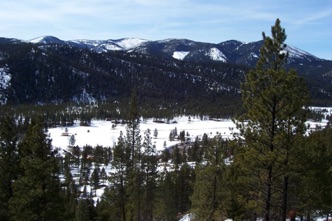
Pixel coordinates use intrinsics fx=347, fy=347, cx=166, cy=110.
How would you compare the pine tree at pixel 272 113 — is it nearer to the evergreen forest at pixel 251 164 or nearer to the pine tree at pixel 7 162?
the evergreen forest at pixel 251 164

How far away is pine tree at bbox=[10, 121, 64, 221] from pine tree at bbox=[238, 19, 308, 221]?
Result: 1181 cm

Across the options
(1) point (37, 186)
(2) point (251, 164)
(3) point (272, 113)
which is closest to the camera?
(3) point (272, 113)

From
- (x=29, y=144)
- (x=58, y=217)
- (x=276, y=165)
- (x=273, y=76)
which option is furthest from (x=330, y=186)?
(x=29, y=144)

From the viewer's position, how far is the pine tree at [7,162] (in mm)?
22672

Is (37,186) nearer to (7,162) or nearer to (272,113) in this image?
(7,162)

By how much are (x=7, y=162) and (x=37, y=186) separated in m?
3.75

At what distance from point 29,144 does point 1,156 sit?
2.68 meters

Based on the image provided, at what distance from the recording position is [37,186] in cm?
2059

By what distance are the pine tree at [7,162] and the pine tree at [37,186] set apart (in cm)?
126

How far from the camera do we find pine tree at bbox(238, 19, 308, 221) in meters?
16.6

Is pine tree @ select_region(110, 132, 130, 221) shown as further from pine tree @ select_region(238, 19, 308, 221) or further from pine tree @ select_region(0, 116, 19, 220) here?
pine tree @ select_region(238, 19, 308, 221)

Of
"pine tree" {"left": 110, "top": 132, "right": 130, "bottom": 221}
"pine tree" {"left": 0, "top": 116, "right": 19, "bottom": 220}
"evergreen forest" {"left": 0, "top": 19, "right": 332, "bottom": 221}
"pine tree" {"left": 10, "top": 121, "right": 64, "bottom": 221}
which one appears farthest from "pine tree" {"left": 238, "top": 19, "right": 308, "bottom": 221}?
"pine tree" {"left": 110, "top": 132, "right": 130, "bottom": 221}

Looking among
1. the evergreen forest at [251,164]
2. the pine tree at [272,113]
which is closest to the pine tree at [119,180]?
the evergreen forest at [251,164]

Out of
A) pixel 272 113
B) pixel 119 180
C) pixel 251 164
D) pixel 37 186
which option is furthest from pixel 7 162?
pixel 272 113
